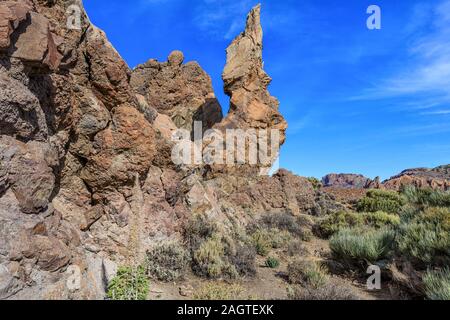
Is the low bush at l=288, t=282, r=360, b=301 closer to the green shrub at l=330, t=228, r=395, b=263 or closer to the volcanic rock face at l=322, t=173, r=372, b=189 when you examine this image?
the green shrub at l=330, t=228, r=395, b=263

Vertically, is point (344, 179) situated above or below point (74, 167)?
above

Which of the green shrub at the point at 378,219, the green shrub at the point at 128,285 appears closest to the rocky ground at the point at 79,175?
the green shrub at the point at 128,285

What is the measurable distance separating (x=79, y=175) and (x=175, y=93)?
2083 centimetres

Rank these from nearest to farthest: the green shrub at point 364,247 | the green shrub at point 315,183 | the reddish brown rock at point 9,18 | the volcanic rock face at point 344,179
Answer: the reddish brown rock at point 9,18 < the green shrub at point 364,247 < the green shrub at point 315,183 < the volcanic rock face at point 344,179

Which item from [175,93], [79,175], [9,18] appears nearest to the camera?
[9,18]

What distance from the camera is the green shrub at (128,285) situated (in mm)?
5109

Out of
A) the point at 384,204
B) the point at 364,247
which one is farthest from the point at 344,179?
the point at 364,247

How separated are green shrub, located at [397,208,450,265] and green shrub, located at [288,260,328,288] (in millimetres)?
2041

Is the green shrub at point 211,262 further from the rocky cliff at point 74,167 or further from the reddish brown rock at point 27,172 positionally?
the reddish brown rock at point 27,172

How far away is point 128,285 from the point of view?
17.9 feet

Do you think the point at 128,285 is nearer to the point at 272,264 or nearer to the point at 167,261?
the point at 167,261

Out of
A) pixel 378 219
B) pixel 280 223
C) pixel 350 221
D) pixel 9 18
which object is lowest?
pixel 280 223

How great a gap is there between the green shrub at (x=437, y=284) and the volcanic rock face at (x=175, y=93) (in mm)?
21280
